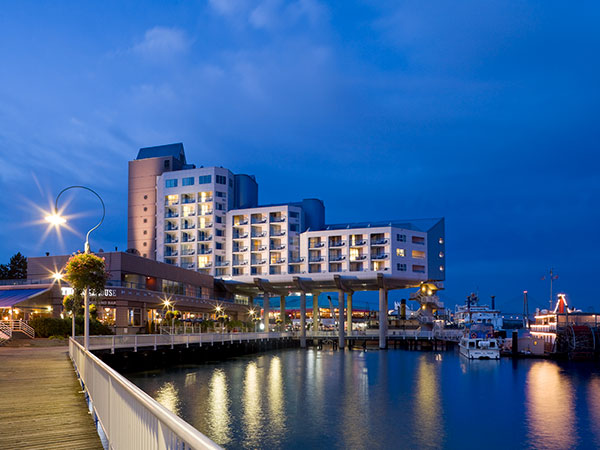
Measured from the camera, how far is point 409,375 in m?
54.4

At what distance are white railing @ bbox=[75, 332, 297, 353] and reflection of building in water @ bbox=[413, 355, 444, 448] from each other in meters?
22.8

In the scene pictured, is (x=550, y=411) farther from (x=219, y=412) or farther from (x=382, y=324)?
(x=382, y=324)

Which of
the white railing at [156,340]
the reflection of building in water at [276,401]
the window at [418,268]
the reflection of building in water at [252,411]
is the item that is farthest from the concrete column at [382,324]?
the reflection of building in water at [252,411]

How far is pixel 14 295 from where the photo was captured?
65.1m

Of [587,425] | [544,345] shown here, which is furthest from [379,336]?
[587,425]

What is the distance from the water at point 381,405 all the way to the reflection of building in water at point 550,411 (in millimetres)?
58

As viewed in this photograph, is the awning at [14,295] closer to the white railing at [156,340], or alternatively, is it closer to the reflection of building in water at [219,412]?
the white railing at [156,340]

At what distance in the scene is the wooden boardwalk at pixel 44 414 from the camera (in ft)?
34.6

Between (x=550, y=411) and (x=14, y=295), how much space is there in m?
56.9

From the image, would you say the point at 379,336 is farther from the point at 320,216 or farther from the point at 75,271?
the point at 75,271

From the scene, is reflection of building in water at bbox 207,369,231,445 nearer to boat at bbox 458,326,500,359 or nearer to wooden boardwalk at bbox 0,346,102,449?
wooden boardwalk at bbox 0,346,102,449

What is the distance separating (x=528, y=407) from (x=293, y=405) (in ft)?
50.2

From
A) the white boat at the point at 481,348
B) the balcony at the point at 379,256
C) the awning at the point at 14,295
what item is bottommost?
the white boat at the point at 481,348

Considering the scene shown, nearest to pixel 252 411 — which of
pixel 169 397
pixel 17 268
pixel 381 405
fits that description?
pixel 169 397
